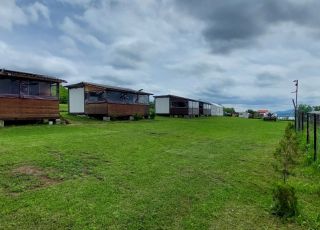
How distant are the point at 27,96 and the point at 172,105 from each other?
1298 inches

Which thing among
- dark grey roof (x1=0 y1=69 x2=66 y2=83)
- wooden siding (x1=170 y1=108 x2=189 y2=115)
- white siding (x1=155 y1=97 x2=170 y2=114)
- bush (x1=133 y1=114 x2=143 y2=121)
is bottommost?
bush (x1=133 y1=114 x2=143 y2=121)

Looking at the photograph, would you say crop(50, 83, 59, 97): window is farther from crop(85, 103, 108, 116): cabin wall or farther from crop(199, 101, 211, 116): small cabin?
crop(199, 101, 211, 116): small cabin

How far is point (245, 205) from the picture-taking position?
6195 millimetres

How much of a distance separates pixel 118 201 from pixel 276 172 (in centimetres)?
542

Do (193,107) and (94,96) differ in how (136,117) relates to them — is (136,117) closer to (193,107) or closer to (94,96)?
(94,96)

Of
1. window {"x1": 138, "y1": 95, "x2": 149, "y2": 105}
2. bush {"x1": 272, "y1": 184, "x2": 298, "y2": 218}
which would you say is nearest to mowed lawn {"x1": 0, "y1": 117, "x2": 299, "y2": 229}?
bush {"x1": 272, "y1": 184, "x2": 298, "y2": 218}

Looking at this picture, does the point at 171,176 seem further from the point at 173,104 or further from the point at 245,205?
the point at 173,104

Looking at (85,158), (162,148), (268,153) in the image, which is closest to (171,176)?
(85,158)

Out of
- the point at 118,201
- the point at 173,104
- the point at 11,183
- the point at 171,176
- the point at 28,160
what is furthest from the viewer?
the point at 173,104

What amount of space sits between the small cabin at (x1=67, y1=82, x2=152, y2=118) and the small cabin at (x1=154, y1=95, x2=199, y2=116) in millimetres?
18141

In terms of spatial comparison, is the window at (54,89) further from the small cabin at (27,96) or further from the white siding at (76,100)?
the white siding at (76,100)

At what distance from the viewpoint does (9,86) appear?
19578 millimetres

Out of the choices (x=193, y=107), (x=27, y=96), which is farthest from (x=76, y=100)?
(x=193, y=107)

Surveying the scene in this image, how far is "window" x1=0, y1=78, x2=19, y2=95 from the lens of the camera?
1918 cm
